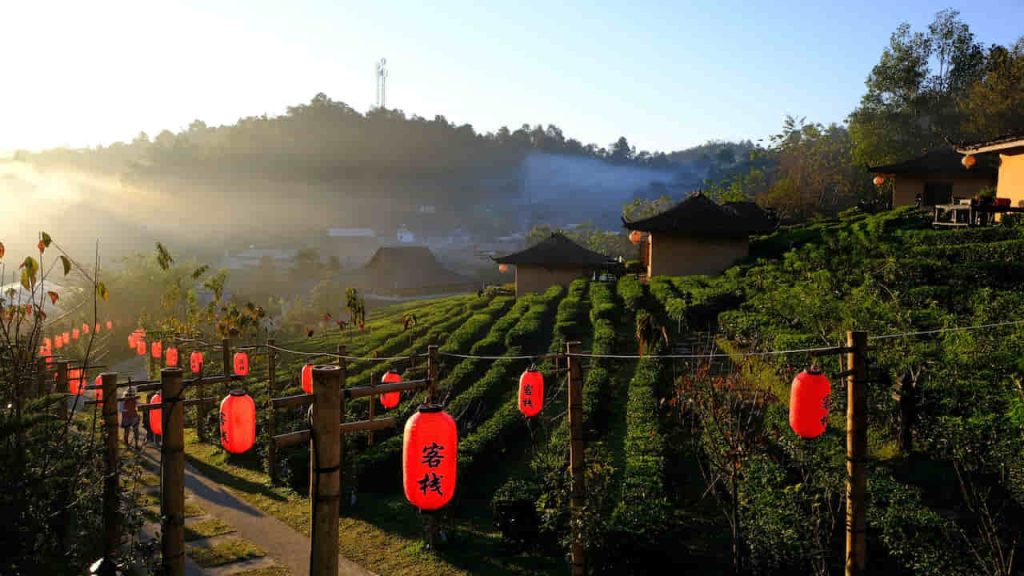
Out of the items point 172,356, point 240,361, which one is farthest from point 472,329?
point 172,356

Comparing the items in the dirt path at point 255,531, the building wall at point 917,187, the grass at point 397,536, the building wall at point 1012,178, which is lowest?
the dirt path at point 255,531

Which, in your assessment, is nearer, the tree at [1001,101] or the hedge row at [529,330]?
the hedge row at [529,330]

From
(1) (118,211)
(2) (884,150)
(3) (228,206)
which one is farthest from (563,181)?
(2) (884,150)

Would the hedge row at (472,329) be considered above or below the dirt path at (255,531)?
above

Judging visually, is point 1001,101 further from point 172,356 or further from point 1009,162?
point 172,356

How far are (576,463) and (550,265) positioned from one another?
2666 cm

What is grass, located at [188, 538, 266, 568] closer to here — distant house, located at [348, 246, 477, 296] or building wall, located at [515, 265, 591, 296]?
building wall, located at [515, 265, 591, 296]

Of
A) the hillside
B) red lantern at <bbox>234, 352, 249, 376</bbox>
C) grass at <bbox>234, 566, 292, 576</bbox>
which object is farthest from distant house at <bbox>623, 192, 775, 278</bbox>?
grass at <bbox>234, 566, 292, 576</bbox>

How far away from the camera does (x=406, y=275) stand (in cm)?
6125

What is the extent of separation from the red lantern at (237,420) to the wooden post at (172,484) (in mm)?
2071

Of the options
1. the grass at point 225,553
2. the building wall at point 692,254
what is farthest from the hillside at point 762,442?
the building wall at point 692,254

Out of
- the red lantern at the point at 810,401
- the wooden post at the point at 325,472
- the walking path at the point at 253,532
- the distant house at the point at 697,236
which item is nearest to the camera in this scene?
the wooden post at the point at 325,472

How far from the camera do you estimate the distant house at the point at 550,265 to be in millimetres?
35812

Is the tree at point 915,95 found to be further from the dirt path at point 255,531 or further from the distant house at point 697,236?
the dirt path at point 255,531
